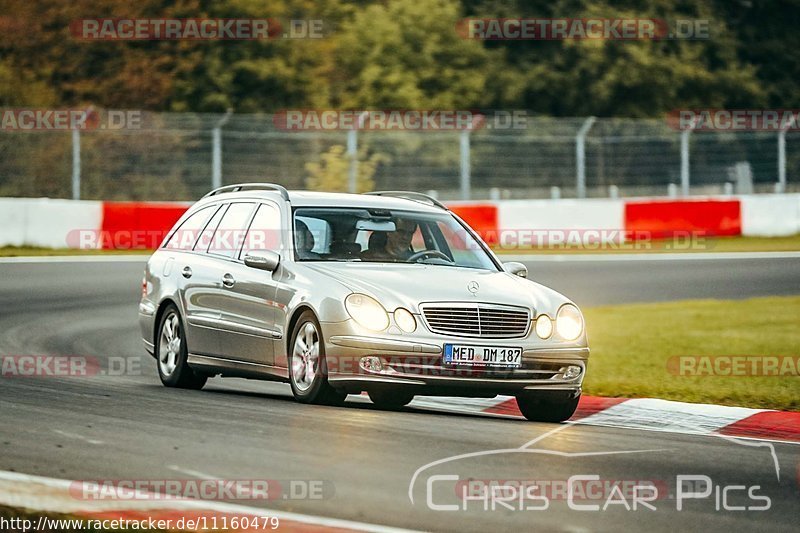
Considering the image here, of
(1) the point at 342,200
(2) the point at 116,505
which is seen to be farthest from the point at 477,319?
Answer: (2) the point at 116,505

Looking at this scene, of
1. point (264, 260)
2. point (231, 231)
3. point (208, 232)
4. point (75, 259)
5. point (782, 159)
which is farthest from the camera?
point (782, 159)

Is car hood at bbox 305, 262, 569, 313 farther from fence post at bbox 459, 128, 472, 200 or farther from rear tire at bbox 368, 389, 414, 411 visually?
fence post at bbox 459, 128, 472, 200

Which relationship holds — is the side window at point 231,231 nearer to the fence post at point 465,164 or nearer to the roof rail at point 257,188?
the roof rail at point 257,188

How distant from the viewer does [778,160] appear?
33.1 metres

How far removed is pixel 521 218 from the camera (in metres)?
29.5

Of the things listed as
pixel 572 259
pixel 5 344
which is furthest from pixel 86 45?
pixel 5 344

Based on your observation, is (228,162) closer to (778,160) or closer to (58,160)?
(58,160)

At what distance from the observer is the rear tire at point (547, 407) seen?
10.7 metres

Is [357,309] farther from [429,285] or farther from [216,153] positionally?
[216,153]

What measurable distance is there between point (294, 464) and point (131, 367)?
6.48 meters

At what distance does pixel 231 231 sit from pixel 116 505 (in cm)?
546

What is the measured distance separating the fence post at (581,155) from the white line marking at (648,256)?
3.24m

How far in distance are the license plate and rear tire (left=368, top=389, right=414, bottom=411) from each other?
417mm

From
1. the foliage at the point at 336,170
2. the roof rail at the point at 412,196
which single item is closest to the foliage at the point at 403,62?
the foliage at the point at 336,170
